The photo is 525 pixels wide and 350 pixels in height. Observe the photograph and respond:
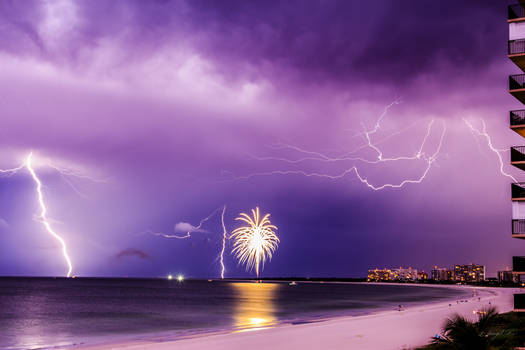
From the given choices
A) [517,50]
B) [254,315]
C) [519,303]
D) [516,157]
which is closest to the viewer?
[519,303]

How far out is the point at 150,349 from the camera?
2264 centimetres

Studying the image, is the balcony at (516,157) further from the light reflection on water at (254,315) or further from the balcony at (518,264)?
the light reflection on water at (254,315)

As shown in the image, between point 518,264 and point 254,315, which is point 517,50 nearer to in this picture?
point 518,264

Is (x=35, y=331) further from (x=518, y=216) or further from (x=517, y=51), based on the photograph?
(x=517, y=51)

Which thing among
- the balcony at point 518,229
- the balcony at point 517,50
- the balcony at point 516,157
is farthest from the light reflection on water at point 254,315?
the balcony at point 517,50

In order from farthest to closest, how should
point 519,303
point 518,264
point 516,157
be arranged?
1. point 516,157
2. point 518,264
3. point 519,303

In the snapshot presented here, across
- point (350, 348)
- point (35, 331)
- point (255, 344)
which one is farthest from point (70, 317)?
point (350, 348)

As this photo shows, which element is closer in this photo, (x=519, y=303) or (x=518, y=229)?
(x=519, y=303)

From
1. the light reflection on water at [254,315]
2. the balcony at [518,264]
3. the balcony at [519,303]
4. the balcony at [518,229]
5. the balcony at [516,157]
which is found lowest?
the light reflection on water at [254,315]

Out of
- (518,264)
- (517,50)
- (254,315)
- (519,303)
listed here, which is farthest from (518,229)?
(254,315)

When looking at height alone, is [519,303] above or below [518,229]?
below

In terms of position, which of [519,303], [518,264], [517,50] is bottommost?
[519,303]

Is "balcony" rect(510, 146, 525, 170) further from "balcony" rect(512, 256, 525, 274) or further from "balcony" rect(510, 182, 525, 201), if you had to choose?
"balcony" rect(512, 256, 525, 274)

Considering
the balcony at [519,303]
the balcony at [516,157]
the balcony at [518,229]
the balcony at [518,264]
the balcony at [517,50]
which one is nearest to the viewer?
the balcony at [519,303]
